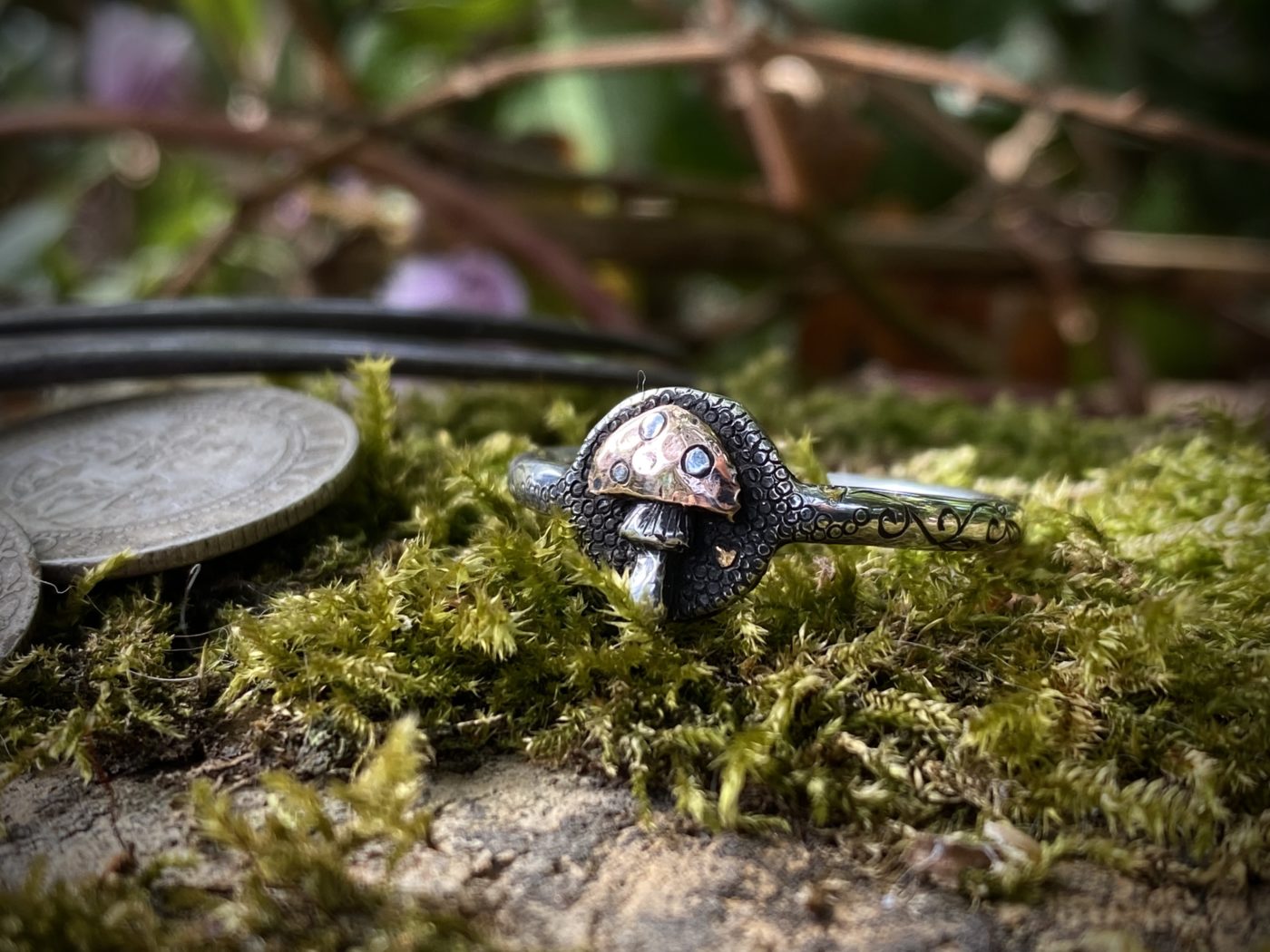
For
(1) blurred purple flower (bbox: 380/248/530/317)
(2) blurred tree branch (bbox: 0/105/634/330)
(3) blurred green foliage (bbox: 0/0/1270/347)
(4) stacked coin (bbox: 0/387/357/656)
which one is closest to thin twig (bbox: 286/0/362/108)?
(3) blurred green foliage (bbox: 0/0/1270/347)

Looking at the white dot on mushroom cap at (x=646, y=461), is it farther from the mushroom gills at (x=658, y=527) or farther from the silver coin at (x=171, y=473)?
the silver coin at (x=171, y=473)

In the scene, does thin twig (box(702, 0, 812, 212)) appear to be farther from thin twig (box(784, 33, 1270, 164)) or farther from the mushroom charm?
the mushroom charm

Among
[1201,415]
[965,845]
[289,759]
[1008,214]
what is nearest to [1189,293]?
[1008,214]

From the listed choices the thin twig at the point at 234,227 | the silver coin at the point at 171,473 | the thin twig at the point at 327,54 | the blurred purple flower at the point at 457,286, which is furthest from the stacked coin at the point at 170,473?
the thin twig at the point at 327,54

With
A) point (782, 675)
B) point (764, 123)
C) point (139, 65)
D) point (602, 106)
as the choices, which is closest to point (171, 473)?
point (782, 675)

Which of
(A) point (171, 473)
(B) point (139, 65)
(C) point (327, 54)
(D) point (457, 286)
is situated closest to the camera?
(A) point (171, 473)

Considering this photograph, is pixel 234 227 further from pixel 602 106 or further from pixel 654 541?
pixel 654 541
